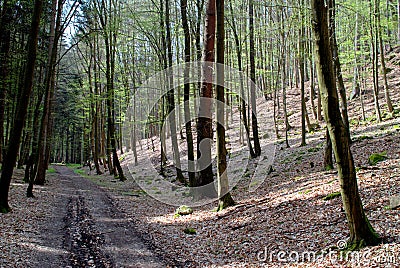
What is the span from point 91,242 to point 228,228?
3416 mm

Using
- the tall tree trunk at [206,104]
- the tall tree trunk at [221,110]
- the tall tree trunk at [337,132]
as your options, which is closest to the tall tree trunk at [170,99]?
the tall tree trunk at [206,104]

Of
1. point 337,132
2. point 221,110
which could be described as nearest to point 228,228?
point 221,110

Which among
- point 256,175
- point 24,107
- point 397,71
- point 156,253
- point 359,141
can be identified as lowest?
point 156,253

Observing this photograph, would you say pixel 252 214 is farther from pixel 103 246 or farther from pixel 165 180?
pixel 165 180

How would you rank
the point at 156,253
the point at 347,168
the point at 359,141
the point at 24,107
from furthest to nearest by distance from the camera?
the point at 359,141 → the point at 24,107 → the point at 156,253 → the point at 347,168

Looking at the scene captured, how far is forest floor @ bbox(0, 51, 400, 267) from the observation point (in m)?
5.82

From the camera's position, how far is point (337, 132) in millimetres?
5074

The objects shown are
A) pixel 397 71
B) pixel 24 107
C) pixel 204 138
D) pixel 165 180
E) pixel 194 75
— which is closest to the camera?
pixel 24 107

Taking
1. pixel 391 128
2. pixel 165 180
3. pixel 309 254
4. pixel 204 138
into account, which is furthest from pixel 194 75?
pixel 309 254

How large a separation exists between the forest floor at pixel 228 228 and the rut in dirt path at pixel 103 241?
0.07 ft

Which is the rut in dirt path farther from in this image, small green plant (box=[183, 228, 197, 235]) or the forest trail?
small green plant (box=[183, 228, 197, 235])

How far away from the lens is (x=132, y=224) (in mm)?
9430

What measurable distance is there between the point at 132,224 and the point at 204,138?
4.30 m

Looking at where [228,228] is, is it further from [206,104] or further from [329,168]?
[329,168]
